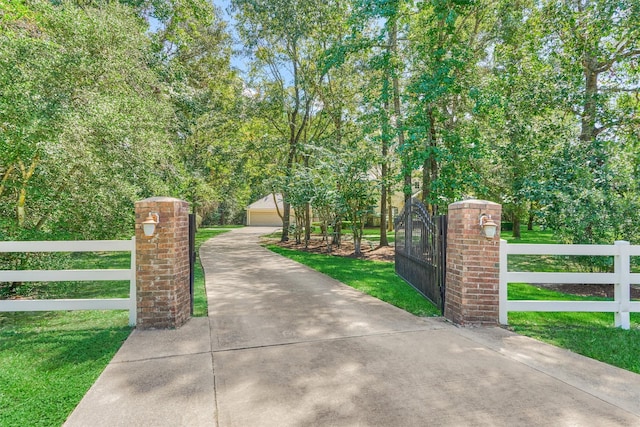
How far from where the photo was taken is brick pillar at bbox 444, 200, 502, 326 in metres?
4.54

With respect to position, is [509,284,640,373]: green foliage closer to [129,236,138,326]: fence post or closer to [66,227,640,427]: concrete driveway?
[66,227,640,427]: concrete driveway

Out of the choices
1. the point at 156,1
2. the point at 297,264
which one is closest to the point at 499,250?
the point at 297,264

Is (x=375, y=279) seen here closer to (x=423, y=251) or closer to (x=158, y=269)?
(x=423, y=251)

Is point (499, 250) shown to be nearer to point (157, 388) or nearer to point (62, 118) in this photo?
point (157, 388)

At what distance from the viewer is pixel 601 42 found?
8.58m

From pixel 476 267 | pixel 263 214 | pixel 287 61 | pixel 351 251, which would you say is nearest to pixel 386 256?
pixel 351 251

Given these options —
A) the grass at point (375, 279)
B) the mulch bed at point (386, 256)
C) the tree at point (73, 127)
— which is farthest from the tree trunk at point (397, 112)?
the tree at point (73, 127)

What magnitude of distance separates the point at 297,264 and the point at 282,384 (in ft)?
24.4

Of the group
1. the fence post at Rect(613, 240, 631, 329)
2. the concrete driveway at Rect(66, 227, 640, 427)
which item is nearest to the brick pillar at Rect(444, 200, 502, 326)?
the concrete driveway at Rect(66, 227, 640, 427)

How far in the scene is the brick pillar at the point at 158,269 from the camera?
4.41 meters

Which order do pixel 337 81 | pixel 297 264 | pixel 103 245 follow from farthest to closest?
pixel 337 81, pixel 297 264, pixel 103 245

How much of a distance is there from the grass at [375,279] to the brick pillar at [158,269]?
11.4 feet

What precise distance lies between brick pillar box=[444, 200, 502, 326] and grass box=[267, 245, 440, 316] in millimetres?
688

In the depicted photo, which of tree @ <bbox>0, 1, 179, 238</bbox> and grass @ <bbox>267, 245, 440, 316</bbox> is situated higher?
tree @ <bbox>0, 1, 179, 238</bbox>
